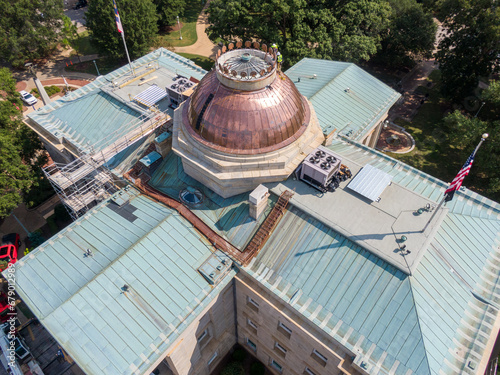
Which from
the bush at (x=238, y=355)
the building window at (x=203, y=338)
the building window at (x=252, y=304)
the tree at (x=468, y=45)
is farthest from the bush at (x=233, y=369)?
the tree at (x=468, y=45)

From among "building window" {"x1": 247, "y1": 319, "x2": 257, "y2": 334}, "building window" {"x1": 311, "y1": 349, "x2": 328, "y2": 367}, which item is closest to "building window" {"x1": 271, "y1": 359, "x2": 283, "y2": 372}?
"building window" {"x1": 247, "y1": 319, "x2": 257, "y2": 334}

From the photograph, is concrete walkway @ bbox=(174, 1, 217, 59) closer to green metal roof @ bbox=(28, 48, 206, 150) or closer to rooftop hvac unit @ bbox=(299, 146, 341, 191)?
green metal roof @ bbox=(28, 48, 206, 150)

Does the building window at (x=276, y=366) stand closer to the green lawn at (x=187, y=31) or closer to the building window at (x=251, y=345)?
the building window at (x=251, y=345)

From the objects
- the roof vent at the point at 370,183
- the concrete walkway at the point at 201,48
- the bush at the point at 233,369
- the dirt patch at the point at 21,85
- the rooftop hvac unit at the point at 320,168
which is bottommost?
the bush at the point at 233,369

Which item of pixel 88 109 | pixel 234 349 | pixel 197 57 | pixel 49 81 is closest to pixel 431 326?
pixel 234 349

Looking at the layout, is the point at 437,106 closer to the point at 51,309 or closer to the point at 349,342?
the point at 349,342

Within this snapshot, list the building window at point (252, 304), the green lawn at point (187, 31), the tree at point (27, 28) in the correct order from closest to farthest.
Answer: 1. the building window at point (252, 304)
2. the tree at point (27, 28)
3. the green lawn at point (187, 31)

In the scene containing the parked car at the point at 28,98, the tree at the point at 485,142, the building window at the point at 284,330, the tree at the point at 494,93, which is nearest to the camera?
the building window at the point at 284,330

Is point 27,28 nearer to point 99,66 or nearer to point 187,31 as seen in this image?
point 99,66
